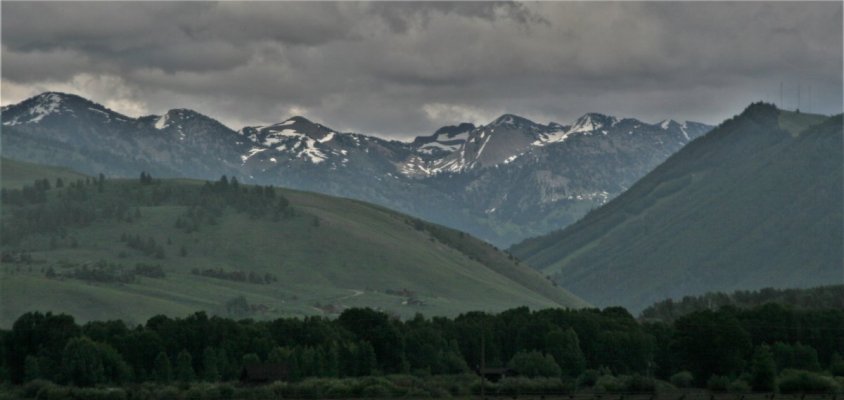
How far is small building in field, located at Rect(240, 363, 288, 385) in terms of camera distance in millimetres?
183625

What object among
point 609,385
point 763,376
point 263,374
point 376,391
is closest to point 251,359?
point 263,374

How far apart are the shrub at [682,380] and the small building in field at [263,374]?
53832mm

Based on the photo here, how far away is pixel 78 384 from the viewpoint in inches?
7407

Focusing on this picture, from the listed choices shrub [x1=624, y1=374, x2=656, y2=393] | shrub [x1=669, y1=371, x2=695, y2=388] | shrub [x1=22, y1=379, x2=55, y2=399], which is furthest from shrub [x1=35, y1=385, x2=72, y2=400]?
shrub [x1=669, y1=371, x2=695, y2=388]

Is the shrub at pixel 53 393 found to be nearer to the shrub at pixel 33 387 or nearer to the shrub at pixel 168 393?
the shrub at pixel 33 387

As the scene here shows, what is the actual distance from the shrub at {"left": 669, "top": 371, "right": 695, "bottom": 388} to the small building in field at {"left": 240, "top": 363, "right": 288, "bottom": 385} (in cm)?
5383

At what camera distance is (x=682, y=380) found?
192375mm

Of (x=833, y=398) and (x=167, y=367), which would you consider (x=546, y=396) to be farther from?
(x=167, y=367)

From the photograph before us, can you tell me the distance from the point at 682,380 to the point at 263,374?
5776 centimetres

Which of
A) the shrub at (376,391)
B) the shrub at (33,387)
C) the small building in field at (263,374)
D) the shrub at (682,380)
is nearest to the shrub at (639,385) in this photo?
the shrub at (682,380)

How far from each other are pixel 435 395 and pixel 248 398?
70.3ft

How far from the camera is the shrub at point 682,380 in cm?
19100

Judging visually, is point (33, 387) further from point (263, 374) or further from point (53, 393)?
point (263, 374)

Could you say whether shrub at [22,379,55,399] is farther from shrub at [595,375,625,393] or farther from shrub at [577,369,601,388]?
shrub at [577,369,601,388]
